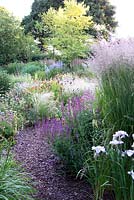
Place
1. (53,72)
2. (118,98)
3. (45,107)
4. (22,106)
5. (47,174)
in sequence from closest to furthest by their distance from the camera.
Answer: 1. (118,98)
2. (47,174)
3. (45,107)
4. (22,106)
5. (53,72)

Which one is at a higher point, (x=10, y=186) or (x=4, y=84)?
(x=4, y=84)

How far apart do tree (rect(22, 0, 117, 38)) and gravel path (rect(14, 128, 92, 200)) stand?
16.5 metres

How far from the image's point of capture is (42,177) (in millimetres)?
4039

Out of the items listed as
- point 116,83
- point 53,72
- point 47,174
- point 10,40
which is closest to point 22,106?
point 47,174

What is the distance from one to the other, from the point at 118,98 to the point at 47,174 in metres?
1.21

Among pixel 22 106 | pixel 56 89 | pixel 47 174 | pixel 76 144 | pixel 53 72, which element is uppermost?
pixel 53 72

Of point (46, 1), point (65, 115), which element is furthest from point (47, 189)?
point (46, 1)

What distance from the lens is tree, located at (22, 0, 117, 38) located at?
21773 mm

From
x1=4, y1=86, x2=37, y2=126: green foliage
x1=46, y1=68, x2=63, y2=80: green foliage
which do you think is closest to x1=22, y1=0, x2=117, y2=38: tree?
x1=46, y1=68, x2=63, y2=80: green foliage

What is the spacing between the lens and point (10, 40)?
1734cm

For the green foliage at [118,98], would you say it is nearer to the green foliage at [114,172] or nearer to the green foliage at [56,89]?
the green foliage at [114,172]

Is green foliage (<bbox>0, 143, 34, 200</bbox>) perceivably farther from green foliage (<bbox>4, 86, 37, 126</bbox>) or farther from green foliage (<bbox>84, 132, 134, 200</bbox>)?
green foliage (<bbox>4, 86, 37, 126</bbox>)

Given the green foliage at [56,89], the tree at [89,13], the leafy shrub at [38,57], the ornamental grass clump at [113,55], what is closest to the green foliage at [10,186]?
the ornamental grass clump at [113,55]

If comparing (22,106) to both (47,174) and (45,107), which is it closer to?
(45,107)
